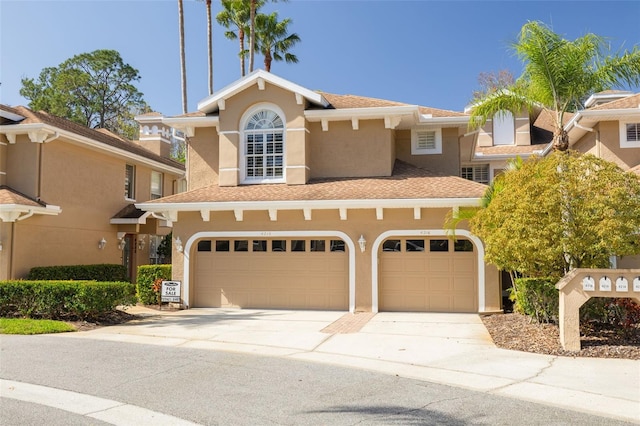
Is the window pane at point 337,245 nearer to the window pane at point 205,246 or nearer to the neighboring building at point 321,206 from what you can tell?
the neighboring building at point 321,206

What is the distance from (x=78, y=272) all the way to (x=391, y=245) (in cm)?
1095

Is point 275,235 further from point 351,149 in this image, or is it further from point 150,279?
point 150,279

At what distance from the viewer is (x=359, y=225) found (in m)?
15.7

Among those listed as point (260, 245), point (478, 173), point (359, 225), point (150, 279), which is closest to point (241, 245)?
point (260, 245)

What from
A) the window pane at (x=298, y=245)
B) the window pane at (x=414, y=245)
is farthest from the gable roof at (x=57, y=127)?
the window pane at (x=414, y=245)

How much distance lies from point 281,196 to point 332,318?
13.1ft

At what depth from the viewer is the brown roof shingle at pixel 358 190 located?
1508 cm

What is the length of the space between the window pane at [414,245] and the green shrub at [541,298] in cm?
379

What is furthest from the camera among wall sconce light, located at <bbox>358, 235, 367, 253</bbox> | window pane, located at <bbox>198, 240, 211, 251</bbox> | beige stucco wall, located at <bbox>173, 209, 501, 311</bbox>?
window pane, located at <bbox>198, 240, 211, 251</bbox>

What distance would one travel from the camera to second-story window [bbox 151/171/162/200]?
25.2 m

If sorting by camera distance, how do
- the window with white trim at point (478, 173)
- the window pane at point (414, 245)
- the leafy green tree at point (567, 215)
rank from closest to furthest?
the leafy green tree at point (567, 215)
the window pane at point (414, 245)
the window with white trim at point (478, 173)

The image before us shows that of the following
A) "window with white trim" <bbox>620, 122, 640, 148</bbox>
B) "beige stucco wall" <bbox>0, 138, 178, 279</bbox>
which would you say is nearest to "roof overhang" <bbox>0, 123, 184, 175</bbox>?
"beige stucco wall" <bbox>0, 138, 178, 279</bbox>

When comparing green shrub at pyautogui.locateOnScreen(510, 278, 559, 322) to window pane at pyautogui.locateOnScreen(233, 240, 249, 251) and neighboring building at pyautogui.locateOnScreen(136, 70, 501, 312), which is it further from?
window pane at pyautogui.locateOnScreen(233, 240, 249, 251)

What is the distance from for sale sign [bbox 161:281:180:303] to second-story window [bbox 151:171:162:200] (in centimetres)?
987
